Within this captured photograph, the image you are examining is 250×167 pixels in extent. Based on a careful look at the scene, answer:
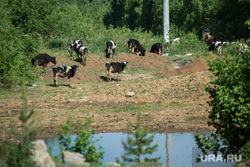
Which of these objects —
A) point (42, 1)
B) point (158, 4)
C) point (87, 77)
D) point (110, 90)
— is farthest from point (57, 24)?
point (158, 4)

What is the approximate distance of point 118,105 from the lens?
15.5 meters

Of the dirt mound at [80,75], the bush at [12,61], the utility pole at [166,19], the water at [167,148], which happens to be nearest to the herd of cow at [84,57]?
the dirt mound at [80,75]

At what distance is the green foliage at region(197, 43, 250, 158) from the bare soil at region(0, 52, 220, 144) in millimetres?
3377

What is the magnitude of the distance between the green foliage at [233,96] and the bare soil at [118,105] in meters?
3.38

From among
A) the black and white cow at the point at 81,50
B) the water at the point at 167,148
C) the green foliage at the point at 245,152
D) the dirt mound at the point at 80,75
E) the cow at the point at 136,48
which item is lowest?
the water at the point at 167,148

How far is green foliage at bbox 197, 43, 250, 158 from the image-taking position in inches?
318

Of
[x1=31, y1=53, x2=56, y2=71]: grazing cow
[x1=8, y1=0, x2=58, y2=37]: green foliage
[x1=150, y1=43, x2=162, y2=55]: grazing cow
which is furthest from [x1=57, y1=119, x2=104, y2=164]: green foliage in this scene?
[x1=150, y1=43, x2=162, y2=55]: grazing cow

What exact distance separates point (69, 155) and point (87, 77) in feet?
49.2

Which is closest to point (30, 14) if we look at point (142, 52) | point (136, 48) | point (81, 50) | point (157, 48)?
point (81, 50)

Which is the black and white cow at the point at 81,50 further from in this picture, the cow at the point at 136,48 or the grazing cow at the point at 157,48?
the grazing cow at the point at 157,48

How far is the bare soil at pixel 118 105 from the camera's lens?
41.4 feet

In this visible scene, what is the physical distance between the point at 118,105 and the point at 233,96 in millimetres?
7810

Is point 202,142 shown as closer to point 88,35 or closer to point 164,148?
point 164,148

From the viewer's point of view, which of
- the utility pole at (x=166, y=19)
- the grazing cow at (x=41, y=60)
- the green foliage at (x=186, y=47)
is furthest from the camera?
the utility pole at (x=166, y=19)
